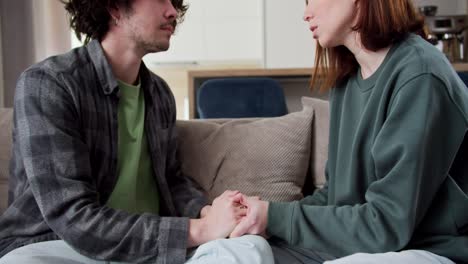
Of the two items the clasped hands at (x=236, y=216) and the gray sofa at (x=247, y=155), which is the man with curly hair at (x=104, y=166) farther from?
the gray sofa at (x=247, y=155)

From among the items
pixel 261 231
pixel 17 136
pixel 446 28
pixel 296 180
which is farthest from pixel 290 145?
pixel 446 28

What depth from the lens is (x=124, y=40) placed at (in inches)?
58.7

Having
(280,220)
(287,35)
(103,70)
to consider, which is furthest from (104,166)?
(287,35)

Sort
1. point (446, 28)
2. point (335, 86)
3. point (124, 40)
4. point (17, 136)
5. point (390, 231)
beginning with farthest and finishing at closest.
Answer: point (446, 28), point (124, 40), point (335, 86), point (17, 136), point (390, 231)

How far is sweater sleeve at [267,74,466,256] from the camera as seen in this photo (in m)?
0.97

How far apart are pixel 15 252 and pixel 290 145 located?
34.9 inches

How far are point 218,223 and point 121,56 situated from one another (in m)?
0.56

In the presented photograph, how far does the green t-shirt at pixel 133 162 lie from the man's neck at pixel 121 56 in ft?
0.13

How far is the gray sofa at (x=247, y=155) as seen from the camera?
169cm

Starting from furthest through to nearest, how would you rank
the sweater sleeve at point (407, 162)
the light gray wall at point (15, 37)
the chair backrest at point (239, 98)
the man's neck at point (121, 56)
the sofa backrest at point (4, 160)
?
the light gray wall at point (15, 37)
the chair backrest at point (239, 98)
the sofa backrest at point (4, 160)
the man's neck at point (121, 56)
the sweater sleeve at point (407, 162)

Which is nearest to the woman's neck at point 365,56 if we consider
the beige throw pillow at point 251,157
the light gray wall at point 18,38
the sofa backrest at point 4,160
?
the beige throw pillow at point 251,157

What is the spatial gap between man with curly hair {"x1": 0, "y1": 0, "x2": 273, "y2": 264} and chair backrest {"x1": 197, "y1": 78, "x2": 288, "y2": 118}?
128cm

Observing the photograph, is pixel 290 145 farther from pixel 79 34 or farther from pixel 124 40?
pixel 79 34

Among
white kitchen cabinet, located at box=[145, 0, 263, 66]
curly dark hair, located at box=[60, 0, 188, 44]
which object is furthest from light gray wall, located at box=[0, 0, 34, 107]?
curly dark hair, located at box=[60, 0, 188, 44]
